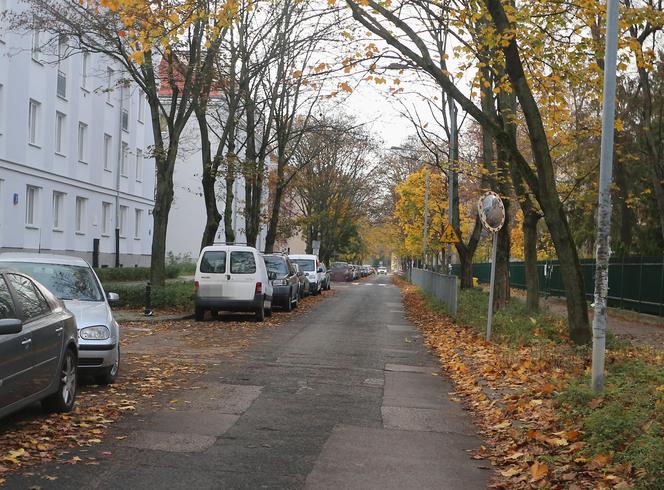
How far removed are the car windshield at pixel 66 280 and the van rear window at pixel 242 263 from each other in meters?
9.14

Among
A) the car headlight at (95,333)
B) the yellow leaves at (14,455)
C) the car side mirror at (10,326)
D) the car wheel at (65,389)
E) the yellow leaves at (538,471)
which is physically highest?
the car side mirror at (10,326)

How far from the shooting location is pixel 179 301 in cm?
2133

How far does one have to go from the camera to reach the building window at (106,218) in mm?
38594

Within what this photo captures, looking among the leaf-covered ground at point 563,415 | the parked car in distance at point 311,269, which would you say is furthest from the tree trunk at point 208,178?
the leaf-covered ground at point 563,415

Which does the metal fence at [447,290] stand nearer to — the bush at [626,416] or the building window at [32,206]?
the bush at [626,416]

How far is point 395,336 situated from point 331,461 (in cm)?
1167

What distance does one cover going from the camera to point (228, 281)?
1941 centimetres

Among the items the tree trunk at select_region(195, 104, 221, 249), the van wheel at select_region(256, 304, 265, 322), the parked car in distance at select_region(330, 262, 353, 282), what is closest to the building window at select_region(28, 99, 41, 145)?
the tree trunk at select_region(195, 104, 221, 249)

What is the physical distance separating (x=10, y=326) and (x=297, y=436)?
266cm

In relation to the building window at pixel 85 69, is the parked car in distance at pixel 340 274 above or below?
below

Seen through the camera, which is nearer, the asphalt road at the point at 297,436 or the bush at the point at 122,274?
the asphalt road at the point at 297,436

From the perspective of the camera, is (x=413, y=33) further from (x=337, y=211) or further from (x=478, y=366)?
(x=337, y=211)

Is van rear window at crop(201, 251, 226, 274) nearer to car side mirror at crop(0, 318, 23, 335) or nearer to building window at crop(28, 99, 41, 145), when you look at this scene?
car side mirror at crop(0, 318, 23, 335)

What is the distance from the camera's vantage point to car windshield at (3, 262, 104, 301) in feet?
32.7
